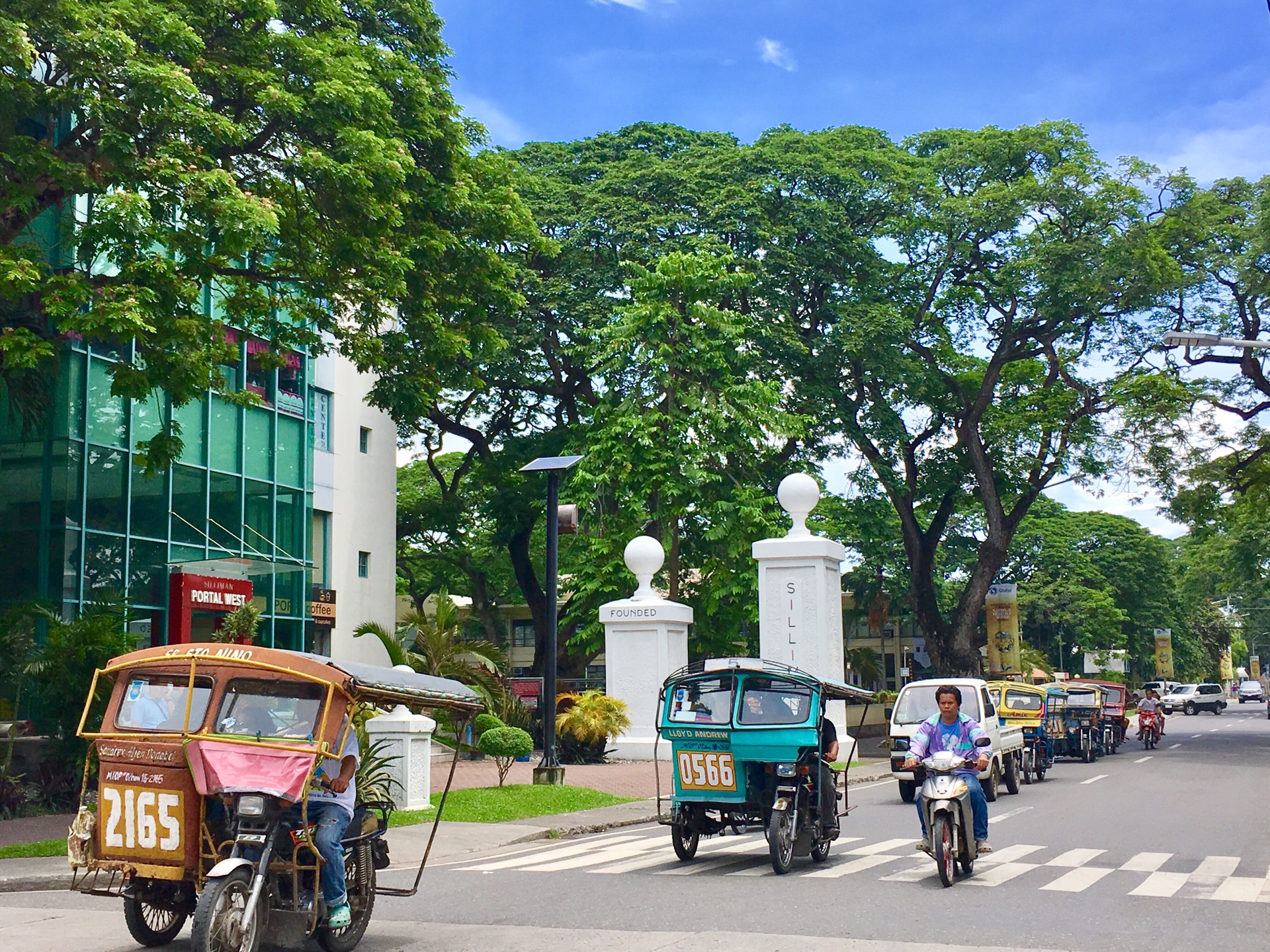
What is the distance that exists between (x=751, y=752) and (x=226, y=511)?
19229 mm

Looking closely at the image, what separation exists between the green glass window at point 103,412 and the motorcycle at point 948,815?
60.6ft

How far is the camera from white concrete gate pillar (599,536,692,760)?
28.7 metres

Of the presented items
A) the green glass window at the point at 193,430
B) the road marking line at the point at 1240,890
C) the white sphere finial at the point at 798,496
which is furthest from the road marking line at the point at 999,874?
the green glass window at the point at 193,430

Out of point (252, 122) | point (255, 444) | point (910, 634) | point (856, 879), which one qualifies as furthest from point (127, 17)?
point (910, 634)

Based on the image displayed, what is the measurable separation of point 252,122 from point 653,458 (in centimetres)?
1524

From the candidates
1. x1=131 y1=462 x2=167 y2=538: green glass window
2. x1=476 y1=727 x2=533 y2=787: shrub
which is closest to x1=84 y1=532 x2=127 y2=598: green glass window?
x1=131 y1=462 x2=167 y2=538: green glass window

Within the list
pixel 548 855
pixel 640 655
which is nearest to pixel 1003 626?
pixel 640 655

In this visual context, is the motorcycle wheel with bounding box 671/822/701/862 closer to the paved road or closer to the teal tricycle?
the teal tricycle

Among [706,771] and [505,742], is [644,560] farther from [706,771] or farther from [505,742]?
[706,771]

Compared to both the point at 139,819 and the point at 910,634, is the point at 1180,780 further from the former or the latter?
the point at 910,634

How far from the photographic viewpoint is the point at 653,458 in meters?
31.8

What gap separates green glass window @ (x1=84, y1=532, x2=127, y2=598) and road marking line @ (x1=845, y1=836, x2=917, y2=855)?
16.0 m

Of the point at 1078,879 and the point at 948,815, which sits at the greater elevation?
the point at 948,815

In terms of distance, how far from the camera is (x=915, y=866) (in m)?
13.3
